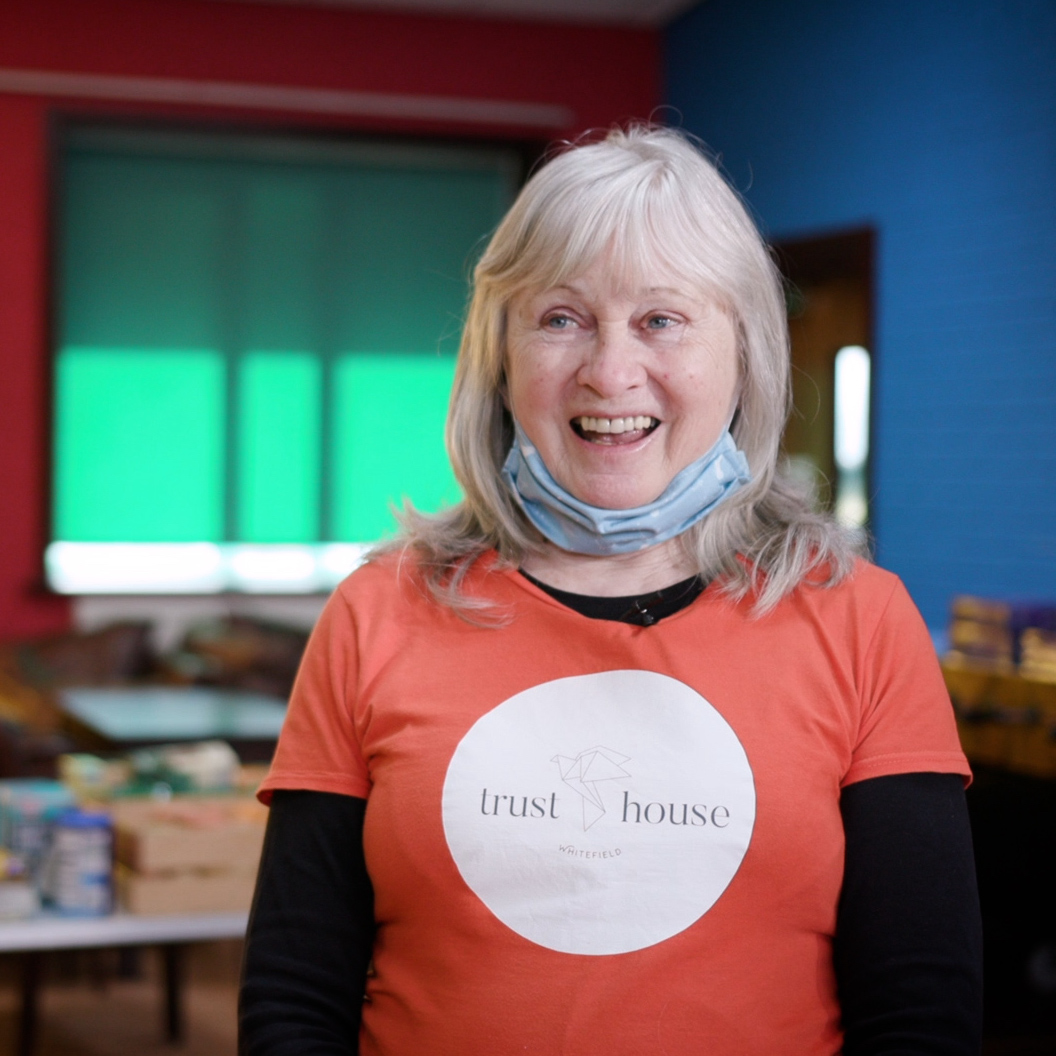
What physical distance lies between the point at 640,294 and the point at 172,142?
5.69 metres

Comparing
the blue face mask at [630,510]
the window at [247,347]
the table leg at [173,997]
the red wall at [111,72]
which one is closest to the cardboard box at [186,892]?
the table leg at [173,997]

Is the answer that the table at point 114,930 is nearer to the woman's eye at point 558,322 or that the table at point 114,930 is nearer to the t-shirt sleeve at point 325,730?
the t-shirt sleeve at point 325,730

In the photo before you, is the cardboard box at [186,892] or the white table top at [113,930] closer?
the white table top at [113,930]

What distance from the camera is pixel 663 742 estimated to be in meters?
1.22

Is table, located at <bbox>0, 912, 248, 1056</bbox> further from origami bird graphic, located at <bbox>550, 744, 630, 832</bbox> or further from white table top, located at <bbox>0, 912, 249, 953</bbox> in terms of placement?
origami bird graphic, located at <bbox>550, 744, 630, 832</bbox>

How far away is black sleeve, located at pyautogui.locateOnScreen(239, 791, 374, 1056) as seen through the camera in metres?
1.25

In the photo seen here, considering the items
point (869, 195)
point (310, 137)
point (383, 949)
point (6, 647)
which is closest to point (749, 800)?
point (383, 949)

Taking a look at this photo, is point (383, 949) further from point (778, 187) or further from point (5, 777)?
point (778, 187)

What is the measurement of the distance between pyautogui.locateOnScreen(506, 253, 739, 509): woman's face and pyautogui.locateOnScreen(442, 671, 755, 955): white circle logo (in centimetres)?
21

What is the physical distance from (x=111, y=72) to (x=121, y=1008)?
4.04 metres

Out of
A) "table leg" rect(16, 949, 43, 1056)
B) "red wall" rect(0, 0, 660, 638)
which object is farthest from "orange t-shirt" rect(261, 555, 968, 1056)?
"red wall" rect(0, 0, 660, 638)

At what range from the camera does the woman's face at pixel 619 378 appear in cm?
127

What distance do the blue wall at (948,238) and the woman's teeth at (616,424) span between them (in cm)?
256

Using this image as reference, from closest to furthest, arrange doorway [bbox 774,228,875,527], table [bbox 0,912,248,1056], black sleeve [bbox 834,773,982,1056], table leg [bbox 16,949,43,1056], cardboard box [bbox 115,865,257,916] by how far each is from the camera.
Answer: black sleeve [bbox 834,773,982,1056]
table [bbox 0,912,248,1056]
cardboard box [bbox 115,865,257,916]
table leg [bbox 16,949,43,1056]
doorway [bbox 774,228,875,527]
